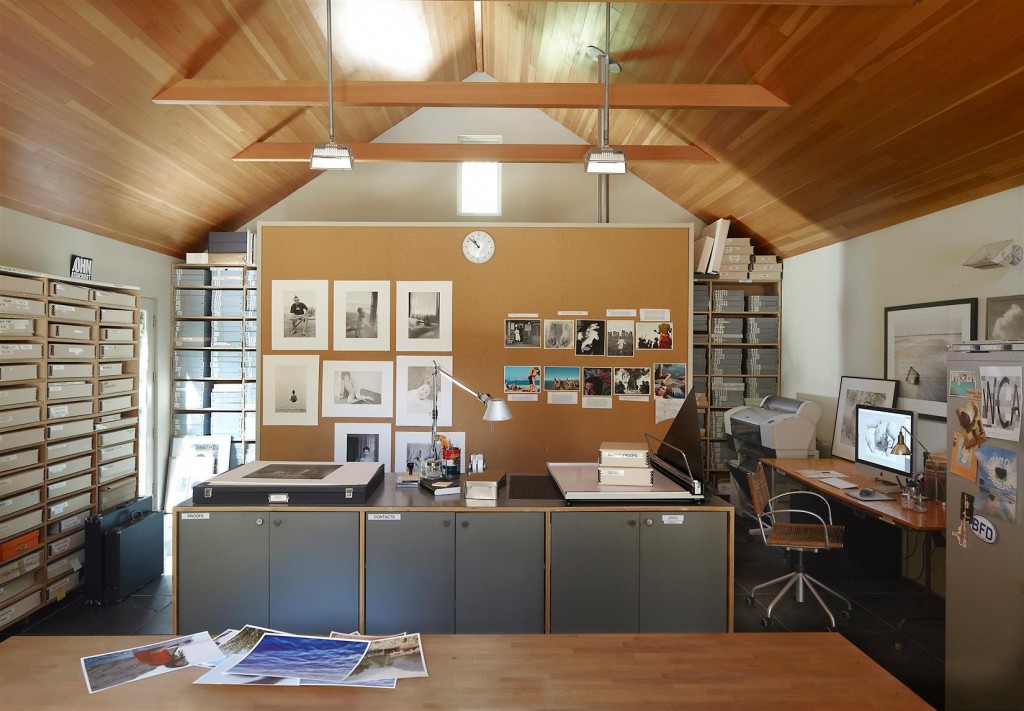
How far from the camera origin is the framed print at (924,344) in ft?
11.2

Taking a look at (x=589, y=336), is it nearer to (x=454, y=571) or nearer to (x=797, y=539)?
(x=797, y=539)

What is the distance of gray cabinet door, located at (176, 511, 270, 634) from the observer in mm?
2648

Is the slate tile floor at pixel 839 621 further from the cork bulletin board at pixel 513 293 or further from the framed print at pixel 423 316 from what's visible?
the framed print at pixel 423 316

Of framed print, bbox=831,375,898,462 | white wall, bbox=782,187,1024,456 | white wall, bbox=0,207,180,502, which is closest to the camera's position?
white wall, bbox=782,187,1024,456

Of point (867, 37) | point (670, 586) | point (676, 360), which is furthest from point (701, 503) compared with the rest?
point (867, 37)

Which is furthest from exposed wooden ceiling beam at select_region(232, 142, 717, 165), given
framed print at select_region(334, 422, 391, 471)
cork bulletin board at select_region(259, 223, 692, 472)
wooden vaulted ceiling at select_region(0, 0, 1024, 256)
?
framed print at select_region(334, 422, 391, 471)

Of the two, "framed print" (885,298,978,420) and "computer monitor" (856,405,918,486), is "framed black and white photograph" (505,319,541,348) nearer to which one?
"computer monitor" (856,405,918,486)

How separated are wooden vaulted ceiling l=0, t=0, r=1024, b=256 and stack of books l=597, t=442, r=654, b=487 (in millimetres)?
2086

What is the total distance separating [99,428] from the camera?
13.0 ft

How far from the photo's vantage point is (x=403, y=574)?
266 cm

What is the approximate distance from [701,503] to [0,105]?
4060 mm

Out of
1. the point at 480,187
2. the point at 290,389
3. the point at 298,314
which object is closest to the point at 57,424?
the point at 290,389

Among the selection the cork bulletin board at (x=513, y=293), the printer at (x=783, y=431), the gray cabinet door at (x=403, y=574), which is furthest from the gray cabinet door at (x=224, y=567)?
the printer at (x=783, y=431)

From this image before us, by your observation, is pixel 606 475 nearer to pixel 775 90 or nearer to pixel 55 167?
pixel 775 90
